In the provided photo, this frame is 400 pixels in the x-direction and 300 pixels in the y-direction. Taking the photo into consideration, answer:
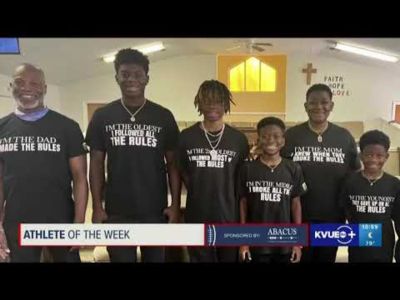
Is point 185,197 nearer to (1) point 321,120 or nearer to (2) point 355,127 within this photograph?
(1) point 321,120

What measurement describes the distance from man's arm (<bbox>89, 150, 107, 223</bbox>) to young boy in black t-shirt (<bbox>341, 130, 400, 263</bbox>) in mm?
930

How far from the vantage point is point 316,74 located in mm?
1563

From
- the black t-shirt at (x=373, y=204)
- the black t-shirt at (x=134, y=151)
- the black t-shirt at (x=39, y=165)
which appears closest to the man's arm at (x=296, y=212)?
the black t-shirt at (x=373, y=204)

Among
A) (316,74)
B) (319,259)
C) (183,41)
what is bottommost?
(319,259)

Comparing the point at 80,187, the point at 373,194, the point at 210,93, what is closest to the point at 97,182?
the point at 80,187

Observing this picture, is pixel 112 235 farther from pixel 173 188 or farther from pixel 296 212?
pixel 296 212

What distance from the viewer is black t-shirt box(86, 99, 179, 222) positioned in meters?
1.52

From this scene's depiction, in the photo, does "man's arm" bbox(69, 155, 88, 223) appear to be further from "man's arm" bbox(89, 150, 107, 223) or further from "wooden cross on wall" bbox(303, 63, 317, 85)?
"wooden cross on wall" bbox(303, 63, 317, 85)

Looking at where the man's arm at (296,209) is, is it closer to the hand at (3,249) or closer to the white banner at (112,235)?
the white banner at (112,235)

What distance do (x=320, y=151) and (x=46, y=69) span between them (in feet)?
3.58

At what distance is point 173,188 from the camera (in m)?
1.58

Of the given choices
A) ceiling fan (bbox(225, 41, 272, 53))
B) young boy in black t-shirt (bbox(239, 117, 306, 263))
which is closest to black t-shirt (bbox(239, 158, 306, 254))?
young boy in black t-shirt (bbox(239, 117, 306, 263))

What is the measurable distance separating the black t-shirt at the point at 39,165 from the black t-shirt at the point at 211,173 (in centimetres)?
42
